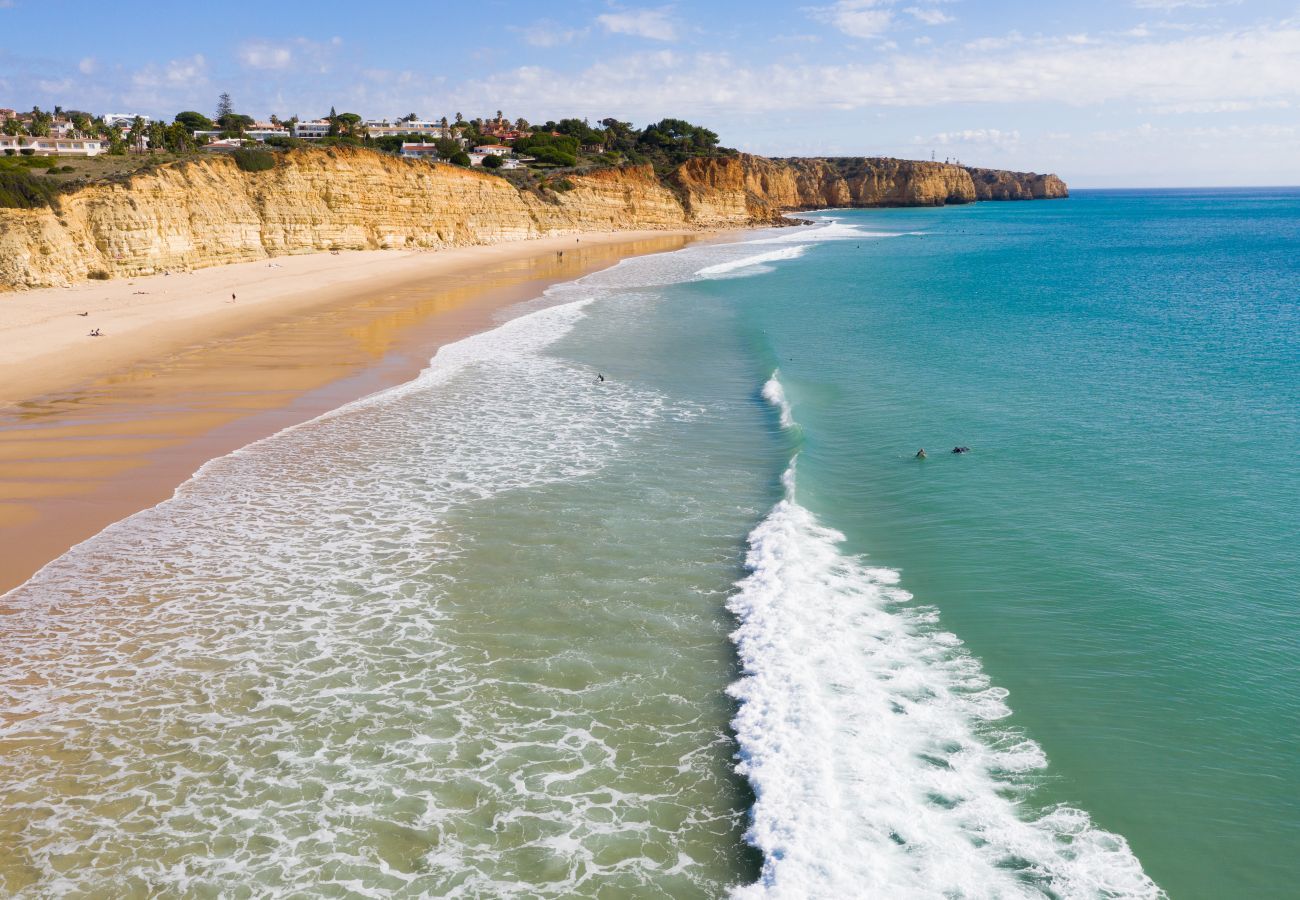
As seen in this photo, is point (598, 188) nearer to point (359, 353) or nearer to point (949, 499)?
point (359, 353)

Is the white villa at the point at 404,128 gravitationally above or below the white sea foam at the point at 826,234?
above

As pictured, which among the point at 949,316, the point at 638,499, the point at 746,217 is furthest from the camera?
the point at 746,217

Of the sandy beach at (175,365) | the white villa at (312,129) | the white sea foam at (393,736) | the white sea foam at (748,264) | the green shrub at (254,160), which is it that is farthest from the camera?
the white villa at (312,129)

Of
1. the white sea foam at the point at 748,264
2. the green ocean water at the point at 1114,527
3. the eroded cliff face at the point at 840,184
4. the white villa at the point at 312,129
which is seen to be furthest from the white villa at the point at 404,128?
the green ocean water at the point at 1114,527

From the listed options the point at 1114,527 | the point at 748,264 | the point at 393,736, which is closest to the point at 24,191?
the point at 393,736

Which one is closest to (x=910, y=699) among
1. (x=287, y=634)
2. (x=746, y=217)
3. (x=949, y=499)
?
(x=949, y=499)

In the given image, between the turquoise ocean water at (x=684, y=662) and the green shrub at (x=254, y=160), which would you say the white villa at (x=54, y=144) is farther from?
the turquoise ocean water at (x=684, y=662)

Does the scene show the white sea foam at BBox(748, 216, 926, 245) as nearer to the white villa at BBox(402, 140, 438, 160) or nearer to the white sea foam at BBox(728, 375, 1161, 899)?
the white villa at BBox(402, 140, 438, 160)
